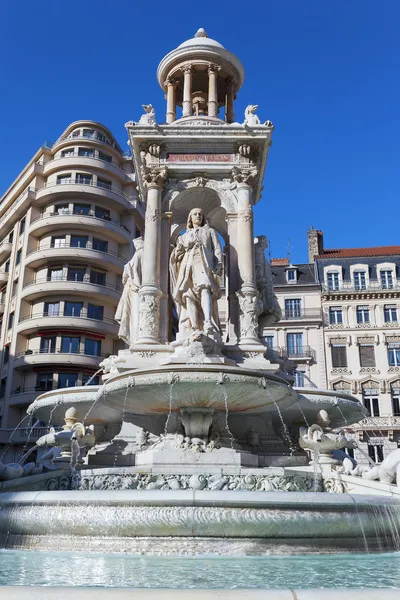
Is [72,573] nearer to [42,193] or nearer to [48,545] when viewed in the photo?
[48,545]

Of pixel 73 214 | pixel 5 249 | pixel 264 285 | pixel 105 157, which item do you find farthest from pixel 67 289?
pixel 264 285

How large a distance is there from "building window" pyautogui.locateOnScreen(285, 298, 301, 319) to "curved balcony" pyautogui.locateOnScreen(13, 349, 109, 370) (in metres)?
18.4

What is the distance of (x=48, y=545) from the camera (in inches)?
290

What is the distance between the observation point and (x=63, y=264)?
162 ft

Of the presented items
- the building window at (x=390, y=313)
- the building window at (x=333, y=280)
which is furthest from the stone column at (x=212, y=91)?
the building window at (x=390, y=313)

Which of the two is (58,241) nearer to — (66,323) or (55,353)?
(66,323)

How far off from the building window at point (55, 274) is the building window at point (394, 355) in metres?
29.3

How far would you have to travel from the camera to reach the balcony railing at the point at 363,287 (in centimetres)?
5438

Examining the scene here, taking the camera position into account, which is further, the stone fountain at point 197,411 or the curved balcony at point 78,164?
the curved balcony at point 78,164

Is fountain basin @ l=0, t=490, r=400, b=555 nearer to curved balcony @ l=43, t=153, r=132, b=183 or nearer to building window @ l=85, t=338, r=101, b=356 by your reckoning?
building window @ l=85, t=338, r=101, b=356

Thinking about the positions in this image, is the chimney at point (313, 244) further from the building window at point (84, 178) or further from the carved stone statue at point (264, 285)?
the carved stone statue at point (264, 285)

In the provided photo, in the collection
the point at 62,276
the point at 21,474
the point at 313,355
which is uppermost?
the point at 62,276

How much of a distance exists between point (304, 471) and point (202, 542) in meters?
4.63

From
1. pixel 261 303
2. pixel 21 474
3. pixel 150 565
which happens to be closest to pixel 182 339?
pixel 261 303
